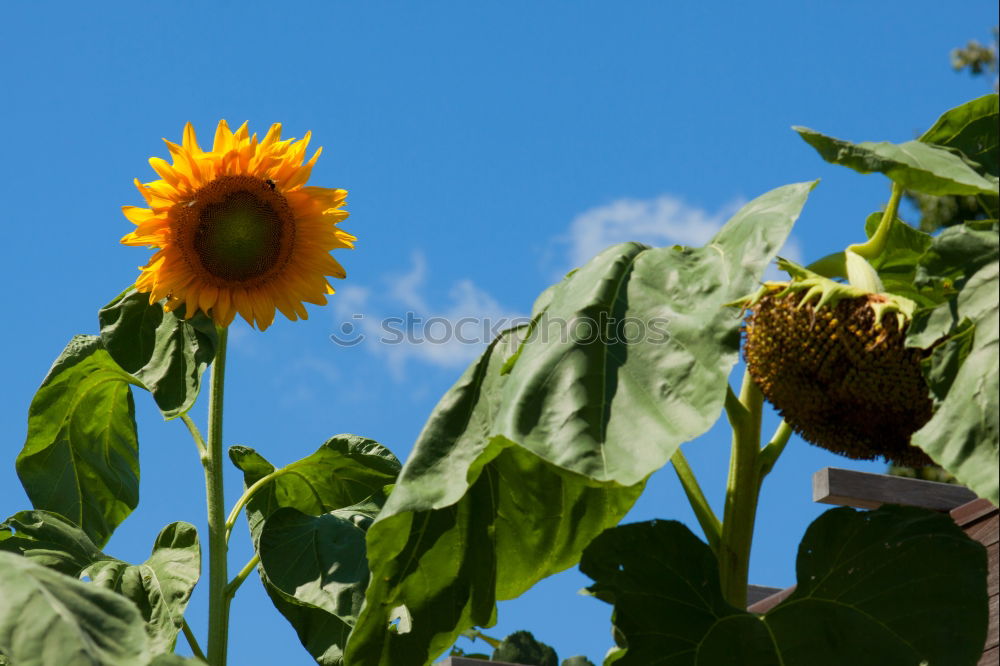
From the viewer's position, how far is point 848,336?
1.57m

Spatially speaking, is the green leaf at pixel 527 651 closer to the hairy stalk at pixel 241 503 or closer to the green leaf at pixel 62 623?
the hairy stalk at pixel 241 503

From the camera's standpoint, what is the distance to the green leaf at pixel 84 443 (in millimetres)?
2771

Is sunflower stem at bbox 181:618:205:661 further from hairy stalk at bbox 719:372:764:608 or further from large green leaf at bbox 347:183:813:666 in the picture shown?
hairy stalk at bbox 719:372:764:608

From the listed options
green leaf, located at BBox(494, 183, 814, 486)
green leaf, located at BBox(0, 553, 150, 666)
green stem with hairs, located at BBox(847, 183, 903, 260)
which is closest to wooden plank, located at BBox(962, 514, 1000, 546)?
green stem with hairs, located at BBox(847, 183, 903, 260)

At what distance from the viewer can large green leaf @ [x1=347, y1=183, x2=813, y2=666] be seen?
142 centimetres

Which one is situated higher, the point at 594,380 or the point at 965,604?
the point at 594,380

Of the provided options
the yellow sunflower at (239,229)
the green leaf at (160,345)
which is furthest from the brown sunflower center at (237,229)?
the green leaf at (160,345)

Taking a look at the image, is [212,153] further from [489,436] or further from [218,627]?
[489,436]

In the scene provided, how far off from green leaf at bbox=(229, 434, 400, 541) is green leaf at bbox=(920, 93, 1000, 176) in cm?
134

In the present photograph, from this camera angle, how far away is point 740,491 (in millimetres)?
1818

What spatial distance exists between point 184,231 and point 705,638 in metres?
1.49

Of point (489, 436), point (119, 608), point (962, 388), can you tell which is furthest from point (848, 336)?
point (119, 608)

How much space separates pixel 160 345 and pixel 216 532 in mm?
421

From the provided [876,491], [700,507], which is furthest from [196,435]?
[876,491]
